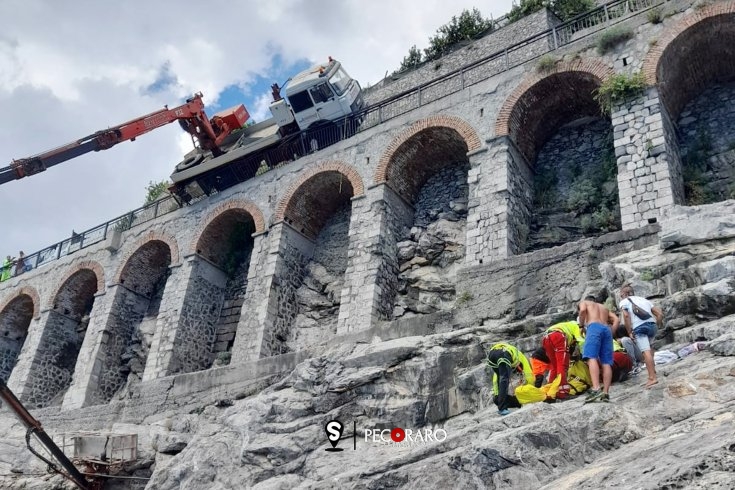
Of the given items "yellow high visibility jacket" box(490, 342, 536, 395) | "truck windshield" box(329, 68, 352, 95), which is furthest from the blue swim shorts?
"truck windshield" box(329, 68, 352, 95)

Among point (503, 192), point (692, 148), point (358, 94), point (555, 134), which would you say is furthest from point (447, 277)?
point (358, 94)

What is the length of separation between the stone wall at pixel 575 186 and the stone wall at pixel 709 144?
1.37m

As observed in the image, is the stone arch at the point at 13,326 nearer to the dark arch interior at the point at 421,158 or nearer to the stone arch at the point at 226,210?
the stone arch at the point at 226,210

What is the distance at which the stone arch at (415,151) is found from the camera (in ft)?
47.9

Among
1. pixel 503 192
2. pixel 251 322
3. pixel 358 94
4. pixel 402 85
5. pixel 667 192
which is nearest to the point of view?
pixel 667 192

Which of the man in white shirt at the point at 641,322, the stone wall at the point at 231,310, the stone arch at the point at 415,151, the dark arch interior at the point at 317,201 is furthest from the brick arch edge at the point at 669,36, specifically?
the stone wall at the point at 231,310

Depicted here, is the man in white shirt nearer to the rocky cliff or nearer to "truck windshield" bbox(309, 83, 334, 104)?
the rocky cliff

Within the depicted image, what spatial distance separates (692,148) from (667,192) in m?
2.60

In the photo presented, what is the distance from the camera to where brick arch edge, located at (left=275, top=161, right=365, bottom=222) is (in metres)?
15.4

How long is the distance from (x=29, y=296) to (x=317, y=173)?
12662mm

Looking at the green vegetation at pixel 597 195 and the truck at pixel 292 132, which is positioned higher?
the truck at pixel 292 132

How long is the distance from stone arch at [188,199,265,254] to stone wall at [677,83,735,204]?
389 inches

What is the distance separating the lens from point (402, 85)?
21562 millimetres

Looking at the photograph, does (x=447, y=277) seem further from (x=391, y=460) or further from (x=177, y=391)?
(x=391, y=460)
